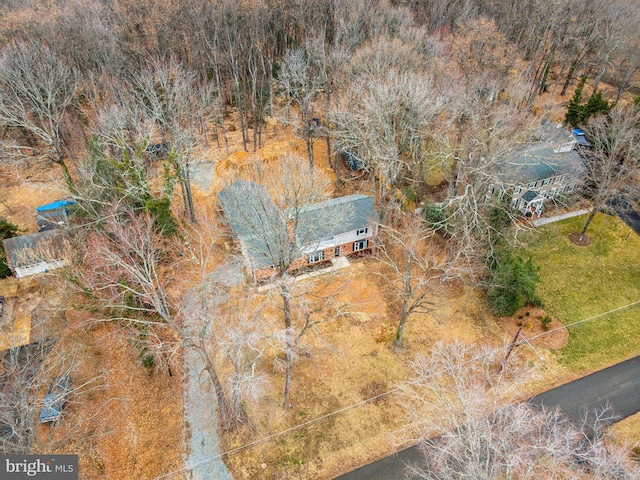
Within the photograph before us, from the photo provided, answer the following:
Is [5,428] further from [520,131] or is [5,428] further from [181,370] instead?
[520,131]

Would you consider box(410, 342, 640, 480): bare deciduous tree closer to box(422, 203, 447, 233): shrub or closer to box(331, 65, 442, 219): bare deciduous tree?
box(422, 203, 447, 233): shrub

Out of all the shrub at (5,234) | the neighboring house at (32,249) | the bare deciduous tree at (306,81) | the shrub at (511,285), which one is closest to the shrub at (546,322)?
the shrub at (511,285)

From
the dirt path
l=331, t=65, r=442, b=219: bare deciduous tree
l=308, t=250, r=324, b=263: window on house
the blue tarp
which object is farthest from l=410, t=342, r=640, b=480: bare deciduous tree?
the blue tarp

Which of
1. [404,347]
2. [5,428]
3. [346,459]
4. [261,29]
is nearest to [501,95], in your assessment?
[261,29]

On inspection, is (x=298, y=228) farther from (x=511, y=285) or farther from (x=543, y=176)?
(x=543, y=176)

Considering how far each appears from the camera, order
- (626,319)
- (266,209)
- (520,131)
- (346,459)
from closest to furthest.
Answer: (346,459), (266,209), (626,319), (520,131)

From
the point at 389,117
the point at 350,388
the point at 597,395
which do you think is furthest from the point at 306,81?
the point at 597,395
